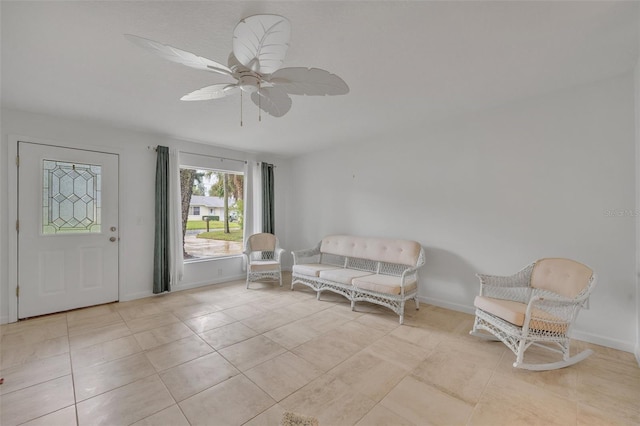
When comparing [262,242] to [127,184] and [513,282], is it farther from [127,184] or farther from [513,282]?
[513,282]

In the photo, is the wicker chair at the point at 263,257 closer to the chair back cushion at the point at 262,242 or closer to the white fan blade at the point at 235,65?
the chair back cushion at the point at 262,242

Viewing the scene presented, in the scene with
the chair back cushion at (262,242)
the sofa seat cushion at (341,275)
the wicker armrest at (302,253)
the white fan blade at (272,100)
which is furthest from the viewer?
the chair back cushion at (262,242)

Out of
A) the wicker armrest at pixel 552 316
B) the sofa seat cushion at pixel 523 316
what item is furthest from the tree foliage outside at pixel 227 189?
the wicker armrest at pixel 552 316

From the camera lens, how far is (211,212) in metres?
5.04

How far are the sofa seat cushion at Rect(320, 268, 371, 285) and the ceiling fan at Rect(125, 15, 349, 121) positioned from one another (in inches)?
93.6

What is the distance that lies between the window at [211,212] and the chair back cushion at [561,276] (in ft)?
15.2

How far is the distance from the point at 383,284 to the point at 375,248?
811 millimetres

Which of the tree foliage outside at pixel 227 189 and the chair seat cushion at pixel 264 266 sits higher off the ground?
the tree foliage outside at pixel 227 189

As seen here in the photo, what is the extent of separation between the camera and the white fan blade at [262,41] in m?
1.35

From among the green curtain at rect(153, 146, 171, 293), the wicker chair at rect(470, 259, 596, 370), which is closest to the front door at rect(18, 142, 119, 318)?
the green curtain at rect(153, 146, 171, 293)

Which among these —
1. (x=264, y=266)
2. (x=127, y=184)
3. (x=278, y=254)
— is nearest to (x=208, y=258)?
(x=264, y=266)

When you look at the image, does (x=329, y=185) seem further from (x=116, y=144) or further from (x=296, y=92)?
(x=116, y=144)

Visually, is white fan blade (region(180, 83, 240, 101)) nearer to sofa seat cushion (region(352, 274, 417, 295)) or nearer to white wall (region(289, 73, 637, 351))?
sofa seat cushion (region(352, 274, 417, 295))

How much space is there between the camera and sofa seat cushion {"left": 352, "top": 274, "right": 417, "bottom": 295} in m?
3.16
